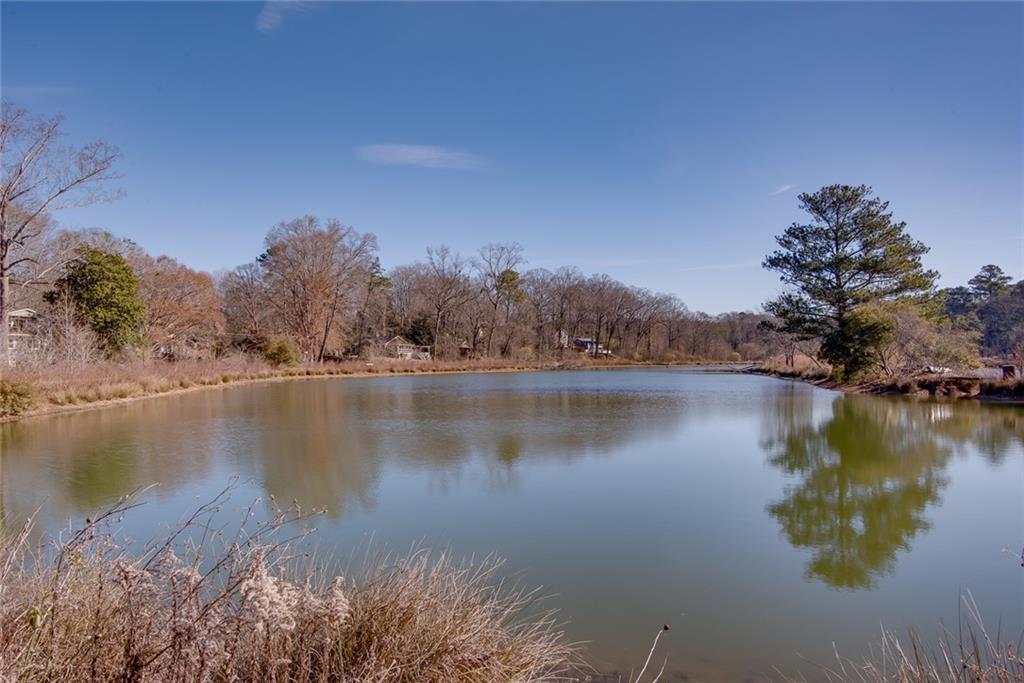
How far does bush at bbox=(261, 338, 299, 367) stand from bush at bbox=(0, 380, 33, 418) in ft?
55.7

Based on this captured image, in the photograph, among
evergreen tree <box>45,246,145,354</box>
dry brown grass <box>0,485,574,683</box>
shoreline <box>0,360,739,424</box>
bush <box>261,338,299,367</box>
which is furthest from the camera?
bush <box>261,338,299,367</box>

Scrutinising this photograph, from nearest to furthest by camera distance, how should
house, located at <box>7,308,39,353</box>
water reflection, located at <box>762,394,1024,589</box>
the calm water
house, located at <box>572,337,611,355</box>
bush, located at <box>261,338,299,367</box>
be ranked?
the calm water, water reflection, located at <box>762,394,1024,589</box>, house, located at <box>7,308,39,353</box>, bush, located at <box>261,338,299,367</box>, house, located at <box>572,337,611,355</box>

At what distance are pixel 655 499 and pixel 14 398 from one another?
1335 cm

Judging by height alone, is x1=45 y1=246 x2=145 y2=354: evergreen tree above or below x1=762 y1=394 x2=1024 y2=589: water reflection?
above

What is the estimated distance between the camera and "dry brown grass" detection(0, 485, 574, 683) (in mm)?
2027

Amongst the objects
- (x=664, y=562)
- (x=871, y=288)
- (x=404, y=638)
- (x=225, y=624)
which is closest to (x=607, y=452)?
(x=664, y=562)

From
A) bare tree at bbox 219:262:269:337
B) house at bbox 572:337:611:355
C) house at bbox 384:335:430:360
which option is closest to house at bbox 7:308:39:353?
bare tree at bbox 219:262:269:337

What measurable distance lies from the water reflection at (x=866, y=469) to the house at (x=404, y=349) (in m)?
32.1

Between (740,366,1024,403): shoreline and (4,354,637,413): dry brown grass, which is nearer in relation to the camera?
(4,354,637,413): dry brown grass

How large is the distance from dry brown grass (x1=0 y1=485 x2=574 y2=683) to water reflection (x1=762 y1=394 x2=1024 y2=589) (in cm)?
335

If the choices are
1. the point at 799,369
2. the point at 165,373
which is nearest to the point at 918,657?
the point at 165,373

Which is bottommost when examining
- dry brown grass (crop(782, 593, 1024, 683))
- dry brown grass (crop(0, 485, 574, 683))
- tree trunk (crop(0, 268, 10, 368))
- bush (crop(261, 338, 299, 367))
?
dry brown grass (crop(782, 593, 1024, 683))

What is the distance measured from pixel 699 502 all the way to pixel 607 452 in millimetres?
3087

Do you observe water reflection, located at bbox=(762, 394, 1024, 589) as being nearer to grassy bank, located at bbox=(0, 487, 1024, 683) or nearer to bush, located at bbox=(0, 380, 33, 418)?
grassy bank, located at bbox=(0, 487, 1024, 683)
